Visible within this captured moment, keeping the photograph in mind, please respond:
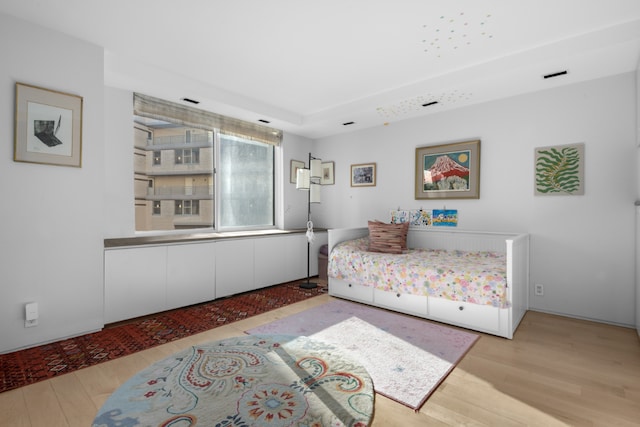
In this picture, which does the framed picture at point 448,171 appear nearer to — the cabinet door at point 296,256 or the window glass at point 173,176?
the cabinet door at point 296,256

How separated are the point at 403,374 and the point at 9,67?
338cm

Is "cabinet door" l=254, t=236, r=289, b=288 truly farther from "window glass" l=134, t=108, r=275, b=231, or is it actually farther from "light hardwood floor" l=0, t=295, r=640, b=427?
"light hardwood floor" l=0, t=295, r=640, b=427

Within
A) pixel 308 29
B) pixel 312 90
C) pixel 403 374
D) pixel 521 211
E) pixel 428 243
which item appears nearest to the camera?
pixel 403 374

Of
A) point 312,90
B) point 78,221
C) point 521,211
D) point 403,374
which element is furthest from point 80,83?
point 521,211

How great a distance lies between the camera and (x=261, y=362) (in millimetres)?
2094

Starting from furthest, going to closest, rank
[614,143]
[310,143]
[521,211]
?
1. [310,143]
2. [521,211]
3. [614,143]

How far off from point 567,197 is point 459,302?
5.03ft

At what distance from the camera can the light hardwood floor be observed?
1564 mm

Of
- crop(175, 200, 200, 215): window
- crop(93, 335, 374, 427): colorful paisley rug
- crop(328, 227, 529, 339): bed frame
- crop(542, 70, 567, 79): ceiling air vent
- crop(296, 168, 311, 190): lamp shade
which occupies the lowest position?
crop(93, 335, 374, 427): colorful paisley rug

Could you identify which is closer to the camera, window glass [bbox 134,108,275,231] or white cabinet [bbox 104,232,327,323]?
white cabinet [bbox 104,232,327,323]

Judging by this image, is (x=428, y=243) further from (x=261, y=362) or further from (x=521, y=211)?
(x=261, y=362)

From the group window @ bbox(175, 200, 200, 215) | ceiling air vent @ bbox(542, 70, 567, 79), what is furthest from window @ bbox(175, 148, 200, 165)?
ceiling air vent @ bbox(542, 70, 567, 79)

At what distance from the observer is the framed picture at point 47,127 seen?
89.0 inches

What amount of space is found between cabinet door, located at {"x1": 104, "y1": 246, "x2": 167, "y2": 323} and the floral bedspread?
181cm
